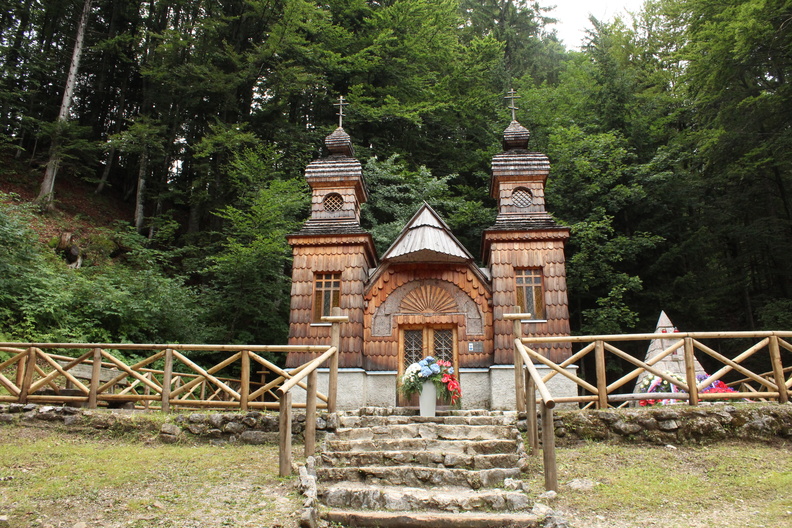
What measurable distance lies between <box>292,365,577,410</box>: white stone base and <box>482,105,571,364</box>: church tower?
37cm

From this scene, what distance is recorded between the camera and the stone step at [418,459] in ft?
20.4

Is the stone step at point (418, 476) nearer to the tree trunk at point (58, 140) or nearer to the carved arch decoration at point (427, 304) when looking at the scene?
the carved arch decoration at point (427, 304)

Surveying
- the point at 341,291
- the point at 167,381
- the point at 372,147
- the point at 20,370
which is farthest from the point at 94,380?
the point at 372,147

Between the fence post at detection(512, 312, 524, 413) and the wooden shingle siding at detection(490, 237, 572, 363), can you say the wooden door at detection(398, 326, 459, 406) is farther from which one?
the fence post at detection(512, 312, 524, 413)

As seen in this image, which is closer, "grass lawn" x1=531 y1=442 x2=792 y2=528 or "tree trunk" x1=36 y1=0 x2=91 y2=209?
"grass lawn" x1=531 y1=442 x2=792 y2=528

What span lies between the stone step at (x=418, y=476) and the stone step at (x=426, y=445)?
2.20 ft

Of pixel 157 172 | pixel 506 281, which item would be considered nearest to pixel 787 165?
pixel 506 281

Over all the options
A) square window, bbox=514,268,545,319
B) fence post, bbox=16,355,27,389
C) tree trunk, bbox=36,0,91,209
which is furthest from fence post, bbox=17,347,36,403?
tree trunk, bbox=36,0,91,209

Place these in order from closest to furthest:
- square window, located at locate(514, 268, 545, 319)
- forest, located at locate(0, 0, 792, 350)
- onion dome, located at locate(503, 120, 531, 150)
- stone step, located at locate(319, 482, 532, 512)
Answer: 1. stone step, located at locate(319, 482, 532, 512)
2. square window, located at locate(514, 268, 545, 319)
3. onion dome, located at locate(503, 120, 531, 150)
4. forest, located at locate(0, 0, 792, 350)

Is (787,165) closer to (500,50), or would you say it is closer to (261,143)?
(500,50)

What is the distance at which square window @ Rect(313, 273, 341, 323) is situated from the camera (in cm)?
1188

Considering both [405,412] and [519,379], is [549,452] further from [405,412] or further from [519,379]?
[405,412]

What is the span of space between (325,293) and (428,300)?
7.61 feet

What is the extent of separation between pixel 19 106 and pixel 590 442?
24020mm
